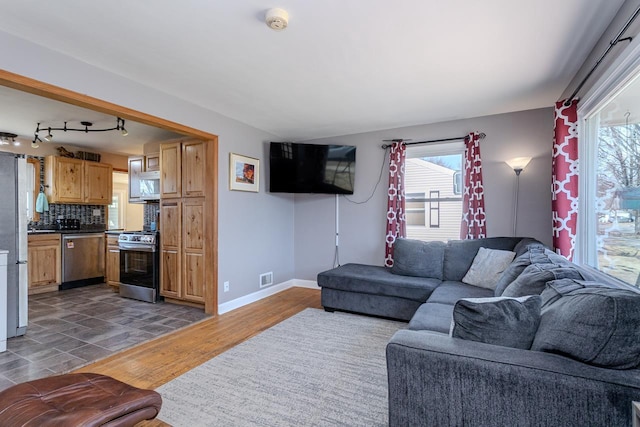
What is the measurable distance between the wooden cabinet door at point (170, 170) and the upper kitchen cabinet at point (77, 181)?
2.36m

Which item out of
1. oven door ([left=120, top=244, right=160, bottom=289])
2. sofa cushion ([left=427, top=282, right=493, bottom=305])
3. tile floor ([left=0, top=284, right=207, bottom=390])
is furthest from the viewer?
oven door ([left=120, top=244, right=160, bottom=289])

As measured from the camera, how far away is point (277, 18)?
6.08 ft

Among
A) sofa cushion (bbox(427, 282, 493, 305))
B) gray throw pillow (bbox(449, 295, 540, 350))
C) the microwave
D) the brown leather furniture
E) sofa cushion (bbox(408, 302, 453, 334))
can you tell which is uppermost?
the microwave

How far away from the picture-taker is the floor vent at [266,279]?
452 centimetres

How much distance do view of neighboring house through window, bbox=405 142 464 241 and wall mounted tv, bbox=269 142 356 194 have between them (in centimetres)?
91

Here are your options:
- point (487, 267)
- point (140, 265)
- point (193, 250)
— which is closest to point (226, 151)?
point (193, 250)

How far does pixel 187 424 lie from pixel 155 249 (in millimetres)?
2989

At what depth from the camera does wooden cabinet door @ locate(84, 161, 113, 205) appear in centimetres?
555

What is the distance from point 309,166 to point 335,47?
2399 mm

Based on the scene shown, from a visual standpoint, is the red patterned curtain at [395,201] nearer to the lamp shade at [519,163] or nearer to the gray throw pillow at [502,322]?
the lamp shade at [519,163]

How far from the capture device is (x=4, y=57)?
6.70 ft

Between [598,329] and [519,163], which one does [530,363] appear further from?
[519,163]

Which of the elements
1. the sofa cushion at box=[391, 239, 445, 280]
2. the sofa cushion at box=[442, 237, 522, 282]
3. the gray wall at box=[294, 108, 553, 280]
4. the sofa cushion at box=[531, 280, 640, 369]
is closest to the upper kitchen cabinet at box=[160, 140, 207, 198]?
the gray wall at box=[294, 108, 553, 280]

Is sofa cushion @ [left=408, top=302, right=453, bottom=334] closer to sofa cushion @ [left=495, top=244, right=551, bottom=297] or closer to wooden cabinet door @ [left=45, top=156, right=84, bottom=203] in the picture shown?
sofa cushion @ [left=495, top=244, right=551, bottom=297]
